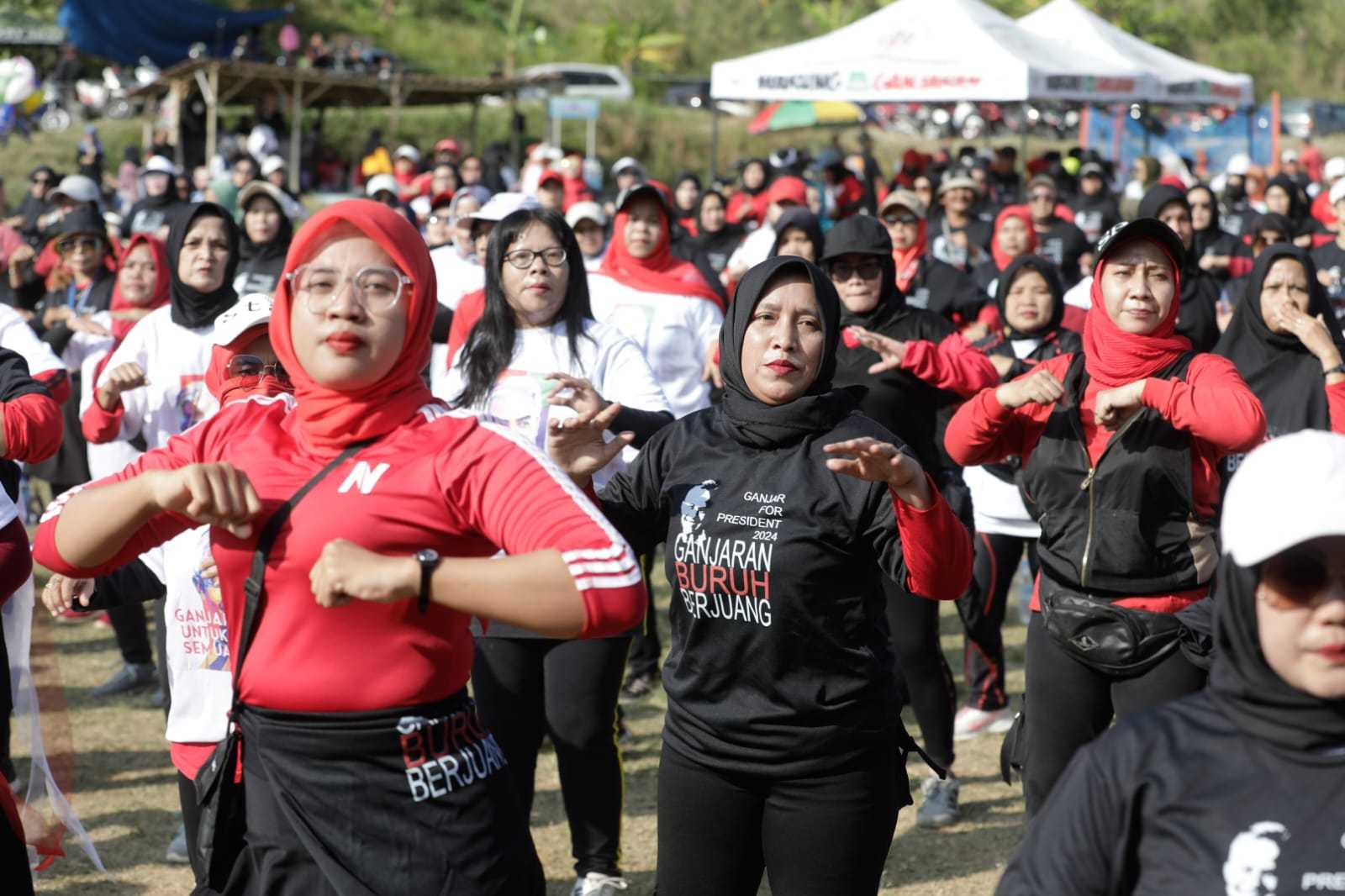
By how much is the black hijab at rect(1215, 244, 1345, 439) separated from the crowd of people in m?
0.02

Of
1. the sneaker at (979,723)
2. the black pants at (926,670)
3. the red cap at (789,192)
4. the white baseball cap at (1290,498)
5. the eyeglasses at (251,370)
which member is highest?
the white baseball cap at (1290,498)

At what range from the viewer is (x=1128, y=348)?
449 cm

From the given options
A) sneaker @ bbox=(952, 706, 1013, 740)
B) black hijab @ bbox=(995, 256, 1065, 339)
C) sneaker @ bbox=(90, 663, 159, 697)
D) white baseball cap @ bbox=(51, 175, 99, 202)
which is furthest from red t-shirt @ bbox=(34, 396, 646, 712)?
white baseball cap @ bbox=(51, 175, 99, 202)

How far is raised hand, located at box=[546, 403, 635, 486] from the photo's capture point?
3674 millimetres

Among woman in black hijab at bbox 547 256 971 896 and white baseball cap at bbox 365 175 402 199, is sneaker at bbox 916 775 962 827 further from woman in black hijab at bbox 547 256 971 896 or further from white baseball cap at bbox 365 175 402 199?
white baseball cap at bbox 365 175 402 199

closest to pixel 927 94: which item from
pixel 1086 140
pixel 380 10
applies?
pixel 1086 140

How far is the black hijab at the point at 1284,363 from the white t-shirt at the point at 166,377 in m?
4.12

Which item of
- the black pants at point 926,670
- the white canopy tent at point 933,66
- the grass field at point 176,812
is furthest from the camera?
the white canopy tent at point 933,66

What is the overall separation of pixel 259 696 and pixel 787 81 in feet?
58.0

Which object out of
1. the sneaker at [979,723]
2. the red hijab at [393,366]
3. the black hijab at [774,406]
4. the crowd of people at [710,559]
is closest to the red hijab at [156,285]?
the crowd of people at [710,559]

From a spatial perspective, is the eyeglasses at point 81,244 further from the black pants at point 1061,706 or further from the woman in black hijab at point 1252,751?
the woman in black hijab at point 1252,751

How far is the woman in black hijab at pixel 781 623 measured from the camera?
362cm

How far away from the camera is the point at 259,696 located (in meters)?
2.74

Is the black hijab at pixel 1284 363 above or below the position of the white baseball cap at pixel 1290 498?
below
